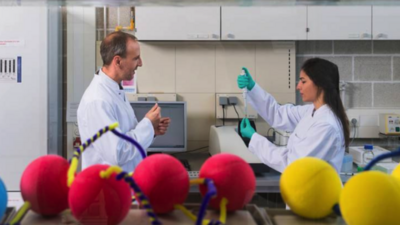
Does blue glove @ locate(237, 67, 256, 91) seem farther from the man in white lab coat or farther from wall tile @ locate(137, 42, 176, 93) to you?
wall tile @ locate(137, 42, 176, 93)

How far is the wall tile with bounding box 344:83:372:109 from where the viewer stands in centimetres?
278

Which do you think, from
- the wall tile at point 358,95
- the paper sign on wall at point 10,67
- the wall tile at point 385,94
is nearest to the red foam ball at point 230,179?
the paper sign on wall at point 10,67

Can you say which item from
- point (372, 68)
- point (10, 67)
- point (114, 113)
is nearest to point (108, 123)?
point (114, 113)

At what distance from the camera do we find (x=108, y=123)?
128cm

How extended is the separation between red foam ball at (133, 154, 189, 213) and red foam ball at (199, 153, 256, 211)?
0.04m

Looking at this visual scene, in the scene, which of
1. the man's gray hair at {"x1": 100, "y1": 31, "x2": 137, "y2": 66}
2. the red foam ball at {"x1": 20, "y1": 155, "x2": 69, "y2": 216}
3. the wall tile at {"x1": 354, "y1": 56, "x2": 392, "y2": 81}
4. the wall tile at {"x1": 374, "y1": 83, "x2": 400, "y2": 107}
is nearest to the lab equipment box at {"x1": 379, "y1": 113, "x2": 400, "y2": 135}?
the wall tile at {"x1": 374, "y1": 83, "x2": 400, "y2": 107}

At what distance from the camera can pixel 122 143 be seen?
127 centimetres

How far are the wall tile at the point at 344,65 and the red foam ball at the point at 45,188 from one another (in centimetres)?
240

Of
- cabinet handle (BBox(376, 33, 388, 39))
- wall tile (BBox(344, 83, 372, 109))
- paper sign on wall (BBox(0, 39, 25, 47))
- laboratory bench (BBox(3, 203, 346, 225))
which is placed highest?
cabinet handle (BBox(376, 33, 388, 39))

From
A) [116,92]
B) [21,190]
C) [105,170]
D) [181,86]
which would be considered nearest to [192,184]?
[105,170]

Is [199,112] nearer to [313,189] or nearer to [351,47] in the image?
[351,47]

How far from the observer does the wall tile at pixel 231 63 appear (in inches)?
106

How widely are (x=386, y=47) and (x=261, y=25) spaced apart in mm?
943

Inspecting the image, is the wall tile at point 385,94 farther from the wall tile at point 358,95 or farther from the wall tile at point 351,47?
the wall tile at point 351,47
